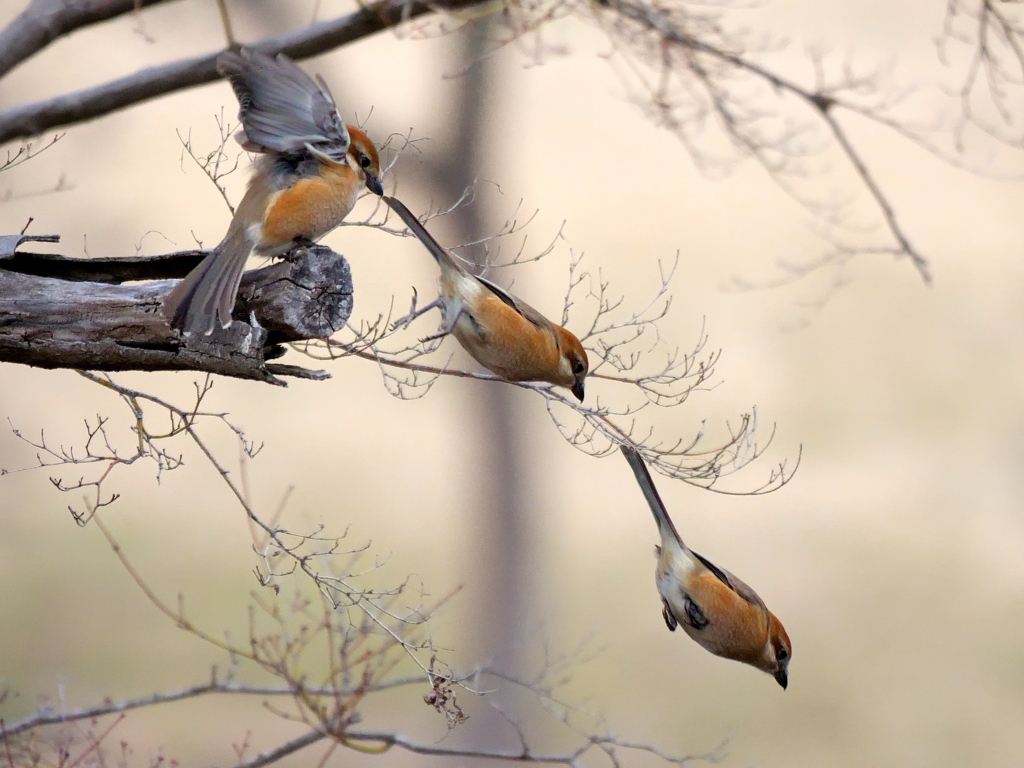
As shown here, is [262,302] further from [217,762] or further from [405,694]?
[405,694]

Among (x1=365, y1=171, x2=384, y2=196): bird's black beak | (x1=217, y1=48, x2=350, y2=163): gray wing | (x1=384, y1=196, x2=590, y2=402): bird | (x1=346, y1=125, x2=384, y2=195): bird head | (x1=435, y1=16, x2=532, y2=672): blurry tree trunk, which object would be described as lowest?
(x1=384, y1=196, x2=590, y2=402): bird

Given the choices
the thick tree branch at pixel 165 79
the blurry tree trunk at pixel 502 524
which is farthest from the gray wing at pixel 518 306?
the blurry tree trunk at pixel 502 524

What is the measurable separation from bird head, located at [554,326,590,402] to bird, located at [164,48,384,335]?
54 cm

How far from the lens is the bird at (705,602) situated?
2701 mm

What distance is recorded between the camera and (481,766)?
6.78 meters

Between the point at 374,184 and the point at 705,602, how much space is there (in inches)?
52.7

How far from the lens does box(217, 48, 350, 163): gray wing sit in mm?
1974

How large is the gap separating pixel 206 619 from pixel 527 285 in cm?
319

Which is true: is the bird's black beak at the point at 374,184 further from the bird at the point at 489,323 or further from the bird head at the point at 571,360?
the bird head at the point at 571,360

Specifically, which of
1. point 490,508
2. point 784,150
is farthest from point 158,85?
point 490,508

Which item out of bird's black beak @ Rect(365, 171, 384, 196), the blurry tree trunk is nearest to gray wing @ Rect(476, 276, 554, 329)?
bird's black beak @ Rect(365, 171, 384, 196)

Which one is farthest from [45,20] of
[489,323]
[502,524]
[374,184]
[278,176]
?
[502,524]

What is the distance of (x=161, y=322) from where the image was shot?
6.28 feet

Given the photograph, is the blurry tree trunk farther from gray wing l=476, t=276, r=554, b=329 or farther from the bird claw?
gray wing l=476, t=276, r=554, b=329
